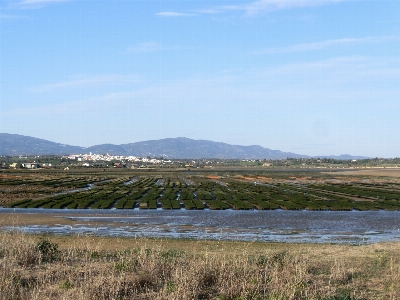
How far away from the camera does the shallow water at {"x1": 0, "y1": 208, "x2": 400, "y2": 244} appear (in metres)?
25.1

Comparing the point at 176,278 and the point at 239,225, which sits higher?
the point at 176,278

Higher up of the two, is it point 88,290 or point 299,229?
point 88,290

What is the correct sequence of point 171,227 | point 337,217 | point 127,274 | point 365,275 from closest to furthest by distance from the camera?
point 127,274
point 365,275
point 171,227
point 337,217

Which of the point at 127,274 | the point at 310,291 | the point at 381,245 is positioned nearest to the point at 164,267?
the point at 127,274

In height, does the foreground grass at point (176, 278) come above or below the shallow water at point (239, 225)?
above

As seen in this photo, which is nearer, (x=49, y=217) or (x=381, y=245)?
(x=381, y=245)

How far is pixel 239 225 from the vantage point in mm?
29938

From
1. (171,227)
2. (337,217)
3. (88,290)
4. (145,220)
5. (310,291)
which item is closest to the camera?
(88,290)

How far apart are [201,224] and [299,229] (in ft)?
19.5

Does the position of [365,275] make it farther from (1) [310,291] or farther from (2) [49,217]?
(2) [49,217]

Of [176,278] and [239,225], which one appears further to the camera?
[239,225]

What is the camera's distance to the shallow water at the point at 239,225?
2514 centimetres

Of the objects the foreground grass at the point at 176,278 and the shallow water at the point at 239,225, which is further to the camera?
the shallow water at the point at 239,225

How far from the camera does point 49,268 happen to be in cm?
1145
